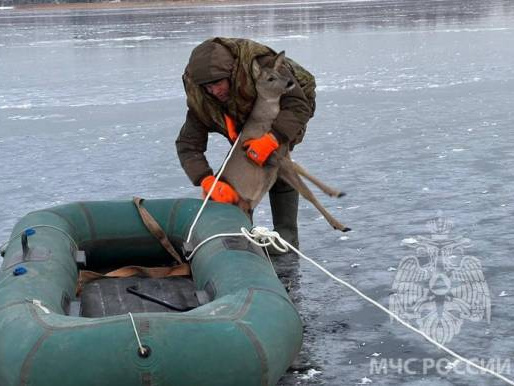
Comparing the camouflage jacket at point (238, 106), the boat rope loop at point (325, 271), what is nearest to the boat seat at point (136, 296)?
the boat rope loop at point (325, 271)

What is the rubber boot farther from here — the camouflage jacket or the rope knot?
the rope knot

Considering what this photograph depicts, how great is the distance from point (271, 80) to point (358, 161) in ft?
9.96

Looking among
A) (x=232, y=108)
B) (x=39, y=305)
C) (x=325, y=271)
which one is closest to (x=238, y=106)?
(x=232, y=108)

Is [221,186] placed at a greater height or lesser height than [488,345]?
greater

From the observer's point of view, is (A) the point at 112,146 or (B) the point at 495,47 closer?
(A) the point at 112,146

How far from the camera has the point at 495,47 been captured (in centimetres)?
1659

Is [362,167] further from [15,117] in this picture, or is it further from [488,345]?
[15,117]

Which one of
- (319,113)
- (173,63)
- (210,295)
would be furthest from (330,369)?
(173,63)

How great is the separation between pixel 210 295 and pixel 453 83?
8855 millimetres

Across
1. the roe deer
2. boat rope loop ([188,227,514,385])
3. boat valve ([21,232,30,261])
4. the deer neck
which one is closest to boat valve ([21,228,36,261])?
boat valve ([21,232,30,261])

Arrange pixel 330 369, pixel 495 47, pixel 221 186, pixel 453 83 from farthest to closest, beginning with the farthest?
1. pixel 495 47
2. pixel 453 83
3. pixel 221 186
4. pixel 330 369

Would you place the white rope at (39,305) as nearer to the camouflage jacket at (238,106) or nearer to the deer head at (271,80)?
the camouflage jacket at (238,106)

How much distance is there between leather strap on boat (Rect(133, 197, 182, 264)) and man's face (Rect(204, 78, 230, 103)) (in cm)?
73

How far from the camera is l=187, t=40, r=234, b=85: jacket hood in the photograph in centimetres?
495
